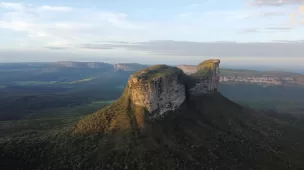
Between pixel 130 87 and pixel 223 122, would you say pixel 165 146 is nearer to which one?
pixel 130 87

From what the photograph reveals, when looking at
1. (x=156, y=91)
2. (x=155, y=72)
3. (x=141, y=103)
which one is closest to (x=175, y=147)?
(x=141, y=103)

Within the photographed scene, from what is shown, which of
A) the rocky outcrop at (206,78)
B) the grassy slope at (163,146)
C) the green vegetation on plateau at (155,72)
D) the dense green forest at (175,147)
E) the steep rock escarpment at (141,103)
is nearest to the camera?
the dense green forest at (175,147)

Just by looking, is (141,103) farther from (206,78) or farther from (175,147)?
(206,78)

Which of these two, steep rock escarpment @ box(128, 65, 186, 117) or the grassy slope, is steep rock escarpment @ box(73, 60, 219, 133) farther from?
the grassy slope

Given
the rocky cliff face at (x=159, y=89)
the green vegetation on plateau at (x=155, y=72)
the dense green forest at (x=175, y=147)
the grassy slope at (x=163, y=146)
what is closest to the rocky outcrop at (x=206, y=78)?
the rocky cliff face at (x=159, y=89)

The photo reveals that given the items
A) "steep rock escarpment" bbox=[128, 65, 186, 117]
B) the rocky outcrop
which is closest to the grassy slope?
"steep rock escarpment" bbox=[128, 65, 186, 117]

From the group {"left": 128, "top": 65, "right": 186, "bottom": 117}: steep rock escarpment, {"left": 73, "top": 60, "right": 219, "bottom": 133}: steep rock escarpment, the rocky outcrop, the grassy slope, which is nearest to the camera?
the grassy slope

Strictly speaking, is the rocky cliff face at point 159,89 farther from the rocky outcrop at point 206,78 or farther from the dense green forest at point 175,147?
the dense green forest at point 175,147

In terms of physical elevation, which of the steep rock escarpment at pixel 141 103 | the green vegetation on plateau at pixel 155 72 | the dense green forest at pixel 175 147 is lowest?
the dense green forest at pixel 175 147
